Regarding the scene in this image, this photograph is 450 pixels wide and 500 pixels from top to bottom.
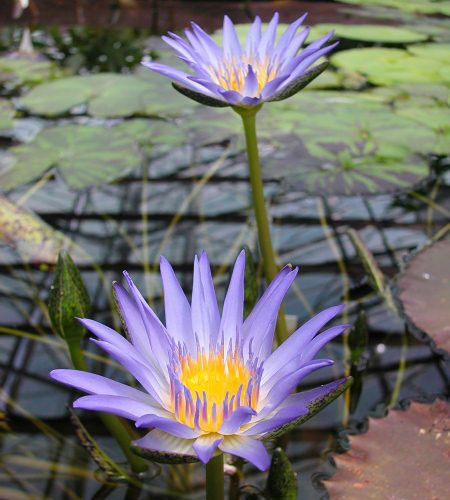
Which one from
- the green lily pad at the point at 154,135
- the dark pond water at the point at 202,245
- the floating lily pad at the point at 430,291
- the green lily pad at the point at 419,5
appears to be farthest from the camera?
the green lily pad at the point at 419,5

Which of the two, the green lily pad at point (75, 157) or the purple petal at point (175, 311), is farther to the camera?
the green lily pad at point (75, 157)

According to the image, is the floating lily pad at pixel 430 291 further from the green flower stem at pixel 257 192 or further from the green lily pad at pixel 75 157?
the green lily pad at pixel 75 157

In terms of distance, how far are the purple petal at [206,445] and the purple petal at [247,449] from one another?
0.01 meters

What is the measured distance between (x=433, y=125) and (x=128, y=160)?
98 centimetres

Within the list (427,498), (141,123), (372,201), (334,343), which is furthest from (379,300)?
(141,123)

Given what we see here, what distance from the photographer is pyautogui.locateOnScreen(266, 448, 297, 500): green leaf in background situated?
96cm

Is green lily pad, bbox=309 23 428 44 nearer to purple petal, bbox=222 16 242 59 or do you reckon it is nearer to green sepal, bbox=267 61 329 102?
purple petal, bbox=222 16 242 59

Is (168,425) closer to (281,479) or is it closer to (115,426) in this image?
(281,479)

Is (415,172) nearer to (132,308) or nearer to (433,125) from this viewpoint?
(433,125)

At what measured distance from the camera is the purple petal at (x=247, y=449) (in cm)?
62

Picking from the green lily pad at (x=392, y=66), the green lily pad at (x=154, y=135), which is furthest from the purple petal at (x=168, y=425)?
the green lily pad at (x=392, y=66)

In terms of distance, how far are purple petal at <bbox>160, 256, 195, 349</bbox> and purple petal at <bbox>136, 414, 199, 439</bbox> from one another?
0.15 m

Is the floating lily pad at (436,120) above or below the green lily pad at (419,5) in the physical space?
below

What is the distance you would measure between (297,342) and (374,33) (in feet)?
8.19
